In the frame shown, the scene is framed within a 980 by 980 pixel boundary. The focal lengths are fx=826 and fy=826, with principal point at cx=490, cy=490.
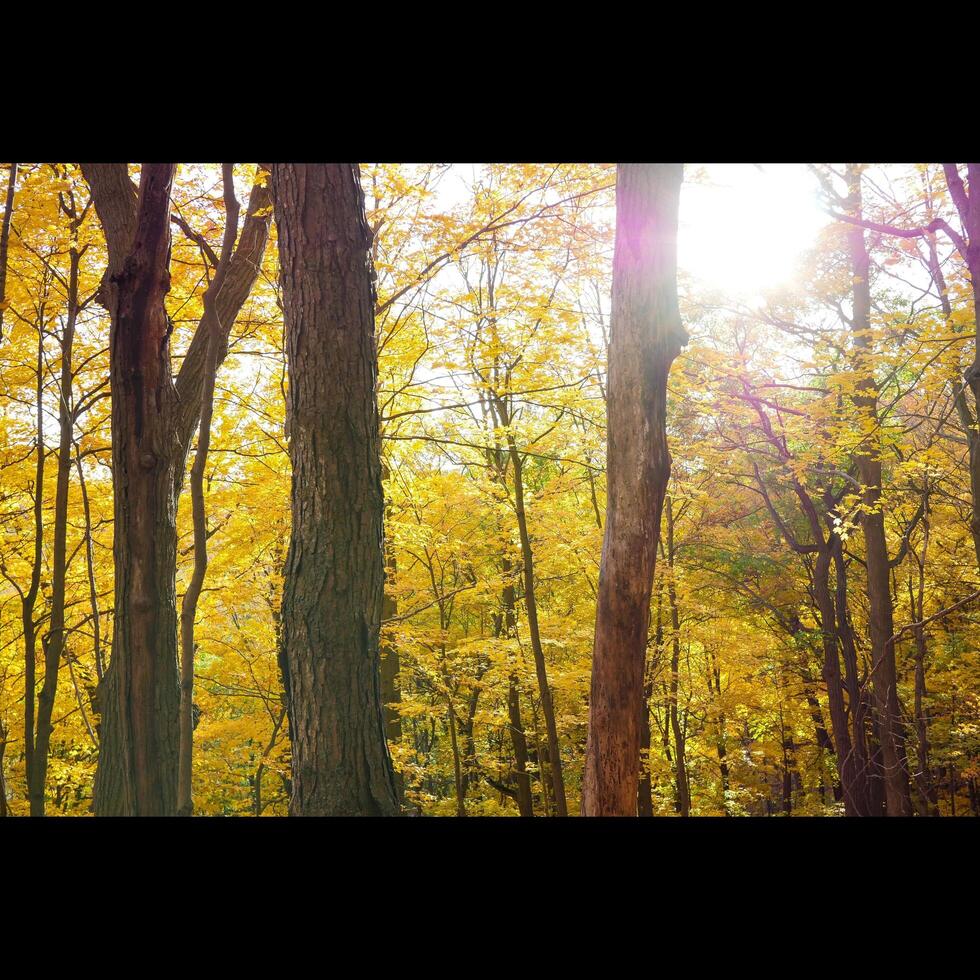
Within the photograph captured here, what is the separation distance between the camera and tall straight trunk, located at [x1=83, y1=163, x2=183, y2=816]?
11.5 feet

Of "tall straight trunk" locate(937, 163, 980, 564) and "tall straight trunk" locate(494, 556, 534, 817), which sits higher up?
"tall straight trunk" locate(937, 163, 980, 564)

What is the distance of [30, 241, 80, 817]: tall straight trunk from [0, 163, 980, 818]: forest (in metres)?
A: 0.04

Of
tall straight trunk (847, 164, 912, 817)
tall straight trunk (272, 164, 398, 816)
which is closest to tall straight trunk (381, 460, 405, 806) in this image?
tall straight trunk (847, 164, 912, 817)

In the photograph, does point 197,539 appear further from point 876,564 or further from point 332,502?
point 876,564

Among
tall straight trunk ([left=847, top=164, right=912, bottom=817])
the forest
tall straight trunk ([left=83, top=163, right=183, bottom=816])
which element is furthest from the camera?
tall straight trunk ([left=847, top=164, right=912, bottom=817])

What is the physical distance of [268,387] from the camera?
7.31 m

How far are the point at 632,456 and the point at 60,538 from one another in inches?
140

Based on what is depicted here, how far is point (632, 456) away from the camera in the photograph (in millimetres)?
2879

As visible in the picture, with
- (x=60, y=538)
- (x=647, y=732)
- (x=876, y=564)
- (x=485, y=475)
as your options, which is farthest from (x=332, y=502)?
(x=647, y=732)

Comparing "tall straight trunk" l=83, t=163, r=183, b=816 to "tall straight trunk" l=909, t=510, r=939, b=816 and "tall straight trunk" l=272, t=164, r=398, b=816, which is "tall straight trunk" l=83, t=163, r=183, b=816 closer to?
"tall straight trunk" l=272, t=164, r=398, b=816

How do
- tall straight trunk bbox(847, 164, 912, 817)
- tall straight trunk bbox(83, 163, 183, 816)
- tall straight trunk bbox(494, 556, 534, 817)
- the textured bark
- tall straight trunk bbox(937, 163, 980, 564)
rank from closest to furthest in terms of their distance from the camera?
tall straight trunk bbox(83, 163, 183, 816) < tall straight trunk bbox(937, 163, 980, 564) < tall straight trunk bbox(847, 164, 912, 817) < the textured bark < tall straight trunk bbox(494, 556, 534, 817)
